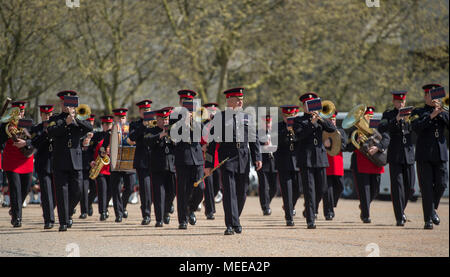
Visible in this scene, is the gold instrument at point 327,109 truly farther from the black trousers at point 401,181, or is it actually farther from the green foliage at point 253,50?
the green foliage at point 253,50

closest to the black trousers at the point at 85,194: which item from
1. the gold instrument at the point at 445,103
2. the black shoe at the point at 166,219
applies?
the black shoe at the point at 166,219

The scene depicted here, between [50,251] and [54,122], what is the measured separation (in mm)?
2949

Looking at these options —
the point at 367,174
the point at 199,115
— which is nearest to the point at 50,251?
the point at 199,115

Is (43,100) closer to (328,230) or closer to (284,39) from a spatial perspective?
(284,39)

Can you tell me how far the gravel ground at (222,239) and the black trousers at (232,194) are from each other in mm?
282

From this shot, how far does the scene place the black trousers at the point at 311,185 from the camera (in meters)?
13.5

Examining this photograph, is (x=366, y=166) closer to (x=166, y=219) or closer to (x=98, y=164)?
(x=166, y=219)

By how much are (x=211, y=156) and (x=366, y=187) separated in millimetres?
3551

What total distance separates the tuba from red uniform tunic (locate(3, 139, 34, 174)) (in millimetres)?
5613

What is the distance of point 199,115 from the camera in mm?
13148

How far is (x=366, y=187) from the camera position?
1497 centimetres

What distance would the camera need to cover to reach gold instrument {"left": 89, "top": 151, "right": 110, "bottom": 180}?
15.6 m

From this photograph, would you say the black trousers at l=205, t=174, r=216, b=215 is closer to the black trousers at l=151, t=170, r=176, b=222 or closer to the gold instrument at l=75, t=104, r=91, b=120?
the black trousers at l=151, t=170, r=176, b=222

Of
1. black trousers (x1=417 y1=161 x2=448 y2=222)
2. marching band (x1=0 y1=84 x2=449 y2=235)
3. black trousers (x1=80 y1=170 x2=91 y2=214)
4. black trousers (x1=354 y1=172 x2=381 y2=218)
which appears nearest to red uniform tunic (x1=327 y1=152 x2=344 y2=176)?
marching band (x1=0 y1=84 x2=449 y2=235)
